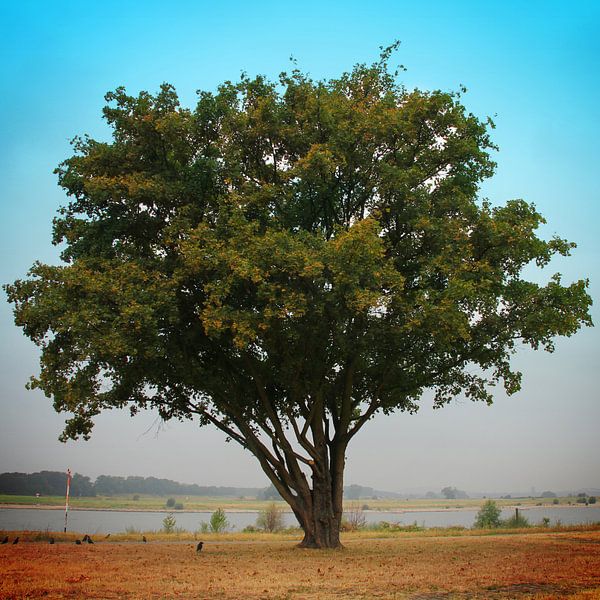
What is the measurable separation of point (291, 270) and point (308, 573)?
761 centimetres

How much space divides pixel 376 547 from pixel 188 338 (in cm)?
930

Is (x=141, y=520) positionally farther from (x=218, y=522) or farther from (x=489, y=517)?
(x=489, y=517)

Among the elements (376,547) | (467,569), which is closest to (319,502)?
(376,547)

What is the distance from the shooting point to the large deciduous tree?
57.7 ft

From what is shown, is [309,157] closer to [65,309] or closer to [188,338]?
[188,338]

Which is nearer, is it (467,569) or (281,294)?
(467,569)

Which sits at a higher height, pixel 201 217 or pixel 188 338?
pixel 201 217

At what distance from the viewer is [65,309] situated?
58.3 ft

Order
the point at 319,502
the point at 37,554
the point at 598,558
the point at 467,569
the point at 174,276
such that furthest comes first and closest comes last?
the point at 319,502, the point at 174,276, the point at 37,554, the point at 598,558, the point at 467,569

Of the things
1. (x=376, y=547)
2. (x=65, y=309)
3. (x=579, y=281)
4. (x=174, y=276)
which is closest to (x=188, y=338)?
(x=174, y=276)

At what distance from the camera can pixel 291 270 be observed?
1753 cm

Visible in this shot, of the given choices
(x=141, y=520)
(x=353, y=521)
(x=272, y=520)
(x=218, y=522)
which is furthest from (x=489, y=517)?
(x=141, y=520)

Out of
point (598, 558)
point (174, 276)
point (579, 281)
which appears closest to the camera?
point (598, 558)

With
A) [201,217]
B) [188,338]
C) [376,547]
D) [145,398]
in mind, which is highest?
[201,217]
